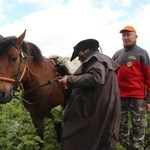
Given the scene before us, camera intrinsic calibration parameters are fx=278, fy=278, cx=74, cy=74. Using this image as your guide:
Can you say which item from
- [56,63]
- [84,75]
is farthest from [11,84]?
[56,63]

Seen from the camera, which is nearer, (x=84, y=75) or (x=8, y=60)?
(x=84, y=75)

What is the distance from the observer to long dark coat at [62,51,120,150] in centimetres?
354

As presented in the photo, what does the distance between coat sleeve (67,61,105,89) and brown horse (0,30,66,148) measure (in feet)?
2.90

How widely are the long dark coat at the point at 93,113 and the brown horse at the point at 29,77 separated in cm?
82

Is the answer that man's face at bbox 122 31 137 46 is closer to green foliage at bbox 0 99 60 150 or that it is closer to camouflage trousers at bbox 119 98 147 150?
camouflage trousers at bbox 119 98 147 150

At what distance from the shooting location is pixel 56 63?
516 centimetres

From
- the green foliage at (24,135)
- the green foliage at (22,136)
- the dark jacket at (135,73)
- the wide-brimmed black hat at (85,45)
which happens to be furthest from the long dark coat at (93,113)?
the dark jacket at (135,73)

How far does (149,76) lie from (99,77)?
1.86 m

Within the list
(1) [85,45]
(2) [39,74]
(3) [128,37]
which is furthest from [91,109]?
(3) [128,37]

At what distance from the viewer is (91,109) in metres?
3.56

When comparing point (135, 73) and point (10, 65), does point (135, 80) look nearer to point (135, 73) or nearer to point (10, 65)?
point (135, 73)

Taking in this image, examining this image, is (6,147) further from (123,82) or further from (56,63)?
(123,82)

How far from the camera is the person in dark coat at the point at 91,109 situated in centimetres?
354

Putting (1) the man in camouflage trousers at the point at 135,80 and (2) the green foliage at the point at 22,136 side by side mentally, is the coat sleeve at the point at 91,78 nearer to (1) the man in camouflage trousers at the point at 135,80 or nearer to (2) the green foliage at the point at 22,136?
(2) the green foliage at the point at 22,136
